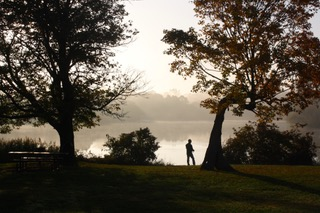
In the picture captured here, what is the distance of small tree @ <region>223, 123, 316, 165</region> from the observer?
1312 inches

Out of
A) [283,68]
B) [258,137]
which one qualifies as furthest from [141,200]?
[258,137]

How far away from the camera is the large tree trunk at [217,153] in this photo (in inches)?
914

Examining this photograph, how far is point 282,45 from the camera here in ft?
70.0

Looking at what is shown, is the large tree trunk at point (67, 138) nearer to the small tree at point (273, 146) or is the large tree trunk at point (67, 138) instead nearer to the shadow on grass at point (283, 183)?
the shadow on grass at point (283, 183)

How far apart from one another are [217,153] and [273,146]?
1179 centimetres

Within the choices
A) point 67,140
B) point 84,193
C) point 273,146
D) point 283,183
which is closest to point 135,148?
point 67,140

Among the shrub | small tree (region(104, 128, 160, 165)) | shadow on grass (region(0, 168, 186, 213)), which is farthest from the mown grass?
small tree (region(104, 128, 160, 165))

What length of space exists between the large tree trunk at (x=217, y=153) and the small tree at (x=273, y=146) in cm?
968

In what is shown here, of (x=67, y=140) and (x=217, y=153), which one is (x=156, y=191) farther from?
(x=67, y=140)

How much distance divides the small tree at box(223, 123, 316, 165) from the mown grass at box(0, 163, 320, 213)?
12.0 metres

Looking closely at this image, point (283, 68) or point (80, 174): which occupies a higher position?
point (283, 68)

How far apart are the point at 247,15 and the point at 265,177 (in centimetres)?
916

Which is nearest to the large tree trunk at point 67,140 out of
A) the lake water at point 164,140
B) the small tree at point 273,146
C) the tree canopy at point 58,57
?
the tree canopy at point 58,57

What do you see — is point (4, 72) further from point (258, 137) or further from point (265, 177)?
point (258, 137)
